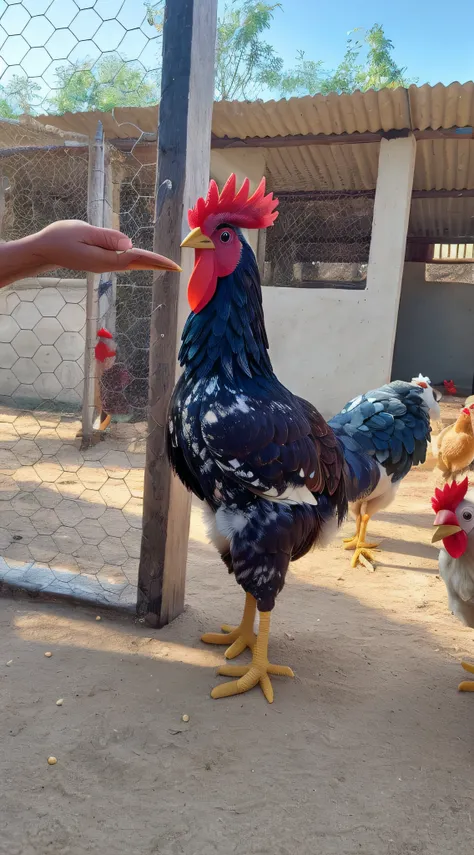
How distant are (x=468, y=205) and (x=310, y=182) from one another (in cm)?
329

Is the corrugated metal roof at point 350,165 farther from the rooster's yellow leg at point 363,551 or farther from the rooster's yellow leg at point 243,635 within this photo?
the rooster's yellow leg at point 243,635

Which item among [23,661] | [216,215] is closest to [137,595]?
[23,661]

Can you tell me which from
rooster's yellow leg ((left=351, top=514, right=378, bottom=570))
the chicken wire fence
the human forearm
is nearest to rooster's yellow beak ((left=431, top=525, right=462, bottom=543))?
rooster's yellow leg ((left=351, top=514, right=378, bottom=570))

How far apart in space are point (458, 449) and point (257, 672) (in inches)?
81.2

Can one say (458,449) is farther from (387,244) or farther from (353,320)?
(387,244)

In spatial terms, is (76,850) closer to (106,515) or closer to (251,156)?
(106,515)

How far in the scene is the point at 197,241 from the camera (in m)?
1.62

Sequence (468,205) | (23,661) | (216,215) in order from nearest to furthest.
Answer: (216,215) → (23,661) → (468,205)

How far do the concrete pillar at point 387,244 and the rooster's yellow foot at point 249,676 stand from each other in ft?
13.9

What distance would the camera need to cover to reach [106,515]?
336 cm

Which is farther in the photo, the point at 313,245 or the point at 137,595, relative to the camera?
the point at 313,245

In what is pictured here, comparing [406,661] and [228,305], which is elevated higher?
[228,305]

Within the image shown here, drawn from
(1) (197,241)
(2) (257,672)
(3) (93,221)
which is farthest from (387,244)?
(2) (257,672)

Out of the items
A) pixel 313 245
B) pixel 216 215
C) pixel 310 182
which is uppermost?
pixel 310 182
